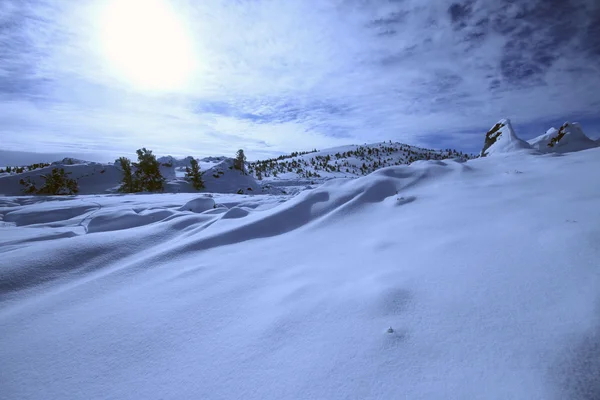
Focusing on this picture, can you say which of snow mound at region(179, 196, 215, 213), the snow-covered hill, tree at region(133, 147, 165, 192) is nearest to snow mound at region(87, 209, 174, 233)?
snow mound at region(179, 196, 215, 213)

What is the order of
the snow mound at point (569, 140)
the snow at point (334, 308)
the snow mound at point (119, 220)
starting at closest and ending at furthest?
1. the snow at point (334, 308)
2. the snow mound at point (119, 220)
3. the snow mound at point (569, 140)

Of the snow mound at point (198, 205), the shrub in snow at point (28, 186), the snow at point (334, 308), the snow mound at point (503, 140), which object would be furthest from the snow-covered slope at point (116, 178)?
the snow at point (334, 308)

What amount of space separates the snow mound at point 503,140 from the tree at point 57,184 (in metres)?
18.9

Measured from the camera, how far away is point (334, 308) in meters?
1.70

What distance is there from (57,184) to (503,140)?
1978cm

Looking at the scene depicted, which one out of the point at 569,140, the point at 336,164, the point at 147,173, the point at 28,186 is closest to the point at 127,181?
the point at 147,173

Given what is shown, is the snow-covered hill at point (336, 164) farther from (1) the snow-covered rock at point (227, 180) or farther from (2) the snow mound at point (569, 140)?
(2) the snow mound at point (569, 140)

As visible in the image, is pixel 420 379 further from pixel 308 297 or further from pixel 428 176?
pixel 428 176

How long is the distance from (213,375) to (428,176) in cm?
437

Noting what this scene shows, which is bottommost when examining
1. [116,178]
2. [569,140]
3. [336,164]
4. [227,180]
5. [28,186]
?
[28,186]

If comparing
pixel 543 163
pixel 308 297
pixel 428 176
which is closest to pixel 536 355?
pixel 308 297

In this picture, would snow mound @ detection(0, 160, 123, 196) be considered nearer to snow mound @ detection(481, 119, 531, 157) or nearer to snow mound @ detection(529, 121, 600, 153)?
snow mound @ detection(481, 119, 531, 157)

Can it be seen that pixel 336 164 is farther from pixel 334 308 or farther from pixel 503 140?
pixel 334 308

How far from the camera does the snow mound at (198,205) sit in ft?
19.4
